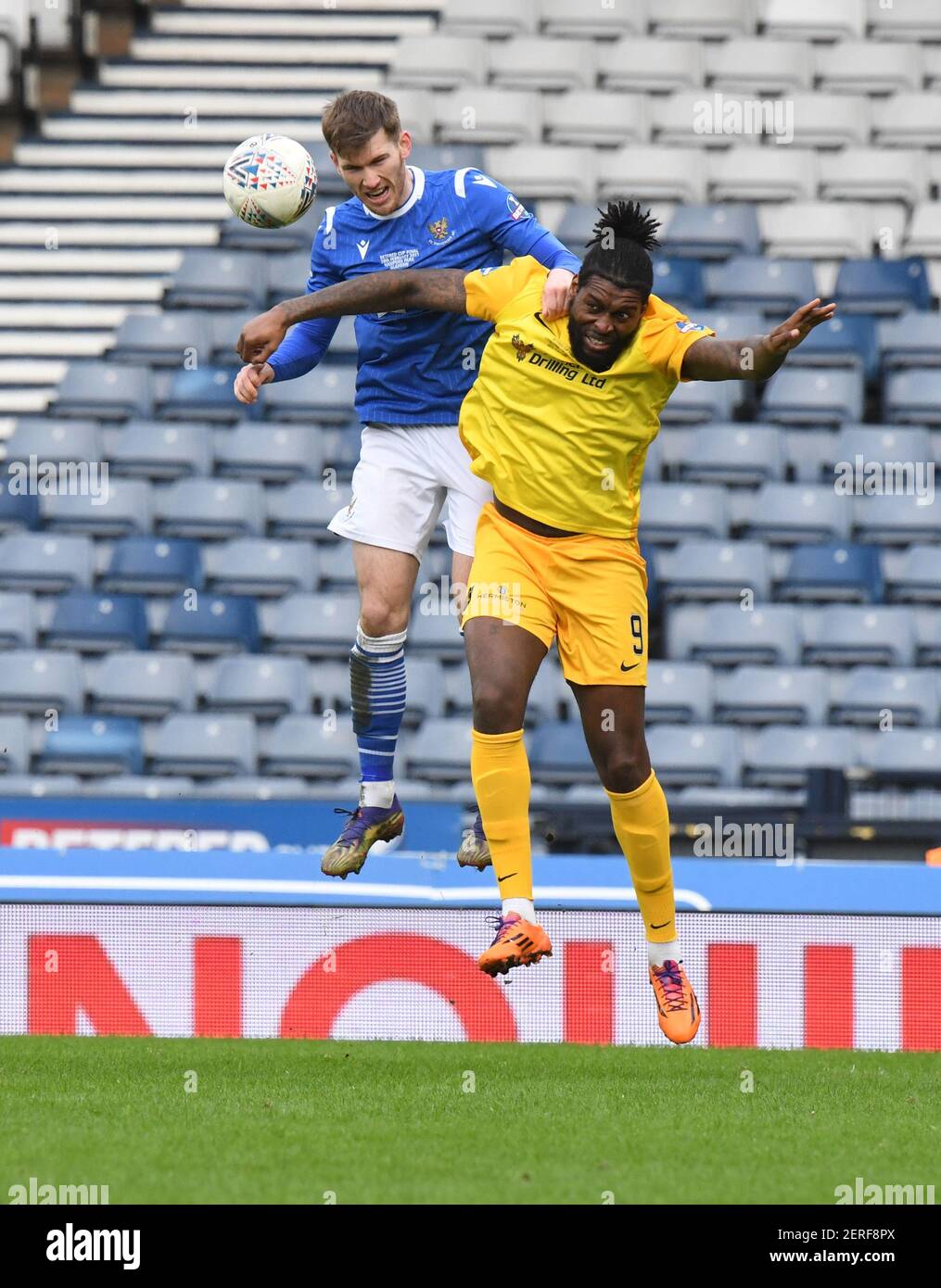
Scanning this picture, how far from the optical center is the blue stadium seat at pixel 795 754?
11.6m

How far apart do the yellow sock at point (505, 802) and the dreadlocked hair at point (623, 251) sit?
4.66ft

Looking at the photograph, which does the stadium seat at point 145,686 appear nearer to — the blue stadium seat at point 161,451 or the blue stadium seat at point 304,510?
the blue stadium seat at point 304,510

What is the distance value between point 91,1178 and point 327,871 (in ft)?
8.14

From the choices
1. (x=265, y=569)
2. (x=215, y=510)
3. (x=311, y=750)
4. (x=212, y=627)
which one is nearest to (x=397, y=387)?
(x=311, y=750)

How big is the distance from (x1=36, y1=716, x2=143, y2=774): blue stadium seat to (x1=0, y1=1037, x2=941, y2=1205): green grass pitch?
4329 millimetres

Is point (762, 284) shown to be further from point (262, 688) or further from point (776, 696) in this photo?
point (262, 688)

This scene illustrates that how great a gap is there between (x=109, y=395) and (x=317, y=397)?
1482 millimetres

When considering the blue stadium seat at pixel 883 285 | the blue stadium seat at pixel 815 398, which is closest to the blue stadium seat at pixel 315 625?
the blue stadium seat at pixel 815 398

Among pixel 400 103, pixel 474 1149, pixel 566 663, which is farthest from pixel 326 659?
pixel 474 1149

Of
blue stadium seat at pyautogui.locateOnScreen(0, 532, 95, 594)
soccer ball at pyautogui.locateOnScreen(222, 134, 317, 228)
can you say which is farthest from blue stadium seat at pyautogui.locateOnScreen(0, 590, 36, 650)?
soccer ball at pyautogui.locateOnScreen(222, 134, 317, 228)

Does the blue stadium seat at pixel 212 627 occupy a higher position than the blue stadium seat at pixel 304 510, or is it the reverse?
the blue stadium seat at pixel 304 510

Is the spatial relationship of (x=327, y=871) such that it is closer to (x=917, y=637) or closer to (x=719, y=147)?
(x=917, y=637)

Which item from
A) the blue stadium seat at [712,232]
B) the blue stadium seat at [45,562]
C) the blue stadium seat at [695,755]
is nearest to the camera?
the blue stadium seat at [695,755]

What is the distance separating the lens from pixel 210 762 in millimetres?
11750
